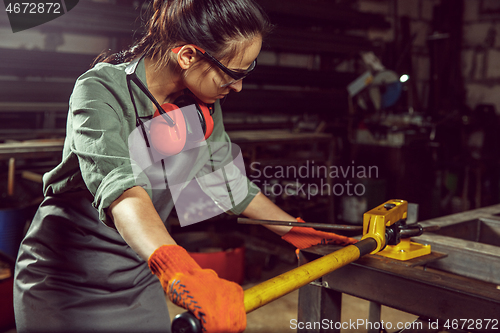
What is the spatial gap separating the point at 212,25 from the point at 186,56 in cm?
10

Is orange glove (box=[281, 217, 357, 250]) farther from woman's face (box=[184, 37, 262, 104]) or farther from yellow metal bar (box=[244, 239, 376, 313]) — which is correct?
woman's face (box=[184, 37, 262, 104])

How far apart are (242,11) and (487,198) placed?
16.1 ft

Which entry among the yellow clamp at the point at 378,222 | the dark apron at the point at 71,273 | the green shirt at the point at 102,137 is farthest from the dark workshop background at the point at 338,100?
the yellow clamp at the point at 378,222

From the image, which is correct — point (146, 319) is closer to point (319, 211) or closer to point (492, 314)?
point (492, 314)

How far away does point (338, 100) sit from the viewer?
459 cm

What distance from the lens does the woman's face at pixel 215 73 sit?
3.59 ft

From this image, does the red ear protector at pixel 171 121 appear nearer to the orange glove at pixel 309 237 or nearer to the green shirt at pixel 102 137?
the green shirt at pixel 102 137

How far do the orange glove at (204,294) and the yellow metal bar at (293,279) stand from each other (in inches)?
1.1

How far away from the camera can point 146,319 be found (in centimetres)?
137

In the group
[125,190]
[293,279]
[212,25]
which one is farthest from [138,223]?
[212,25]

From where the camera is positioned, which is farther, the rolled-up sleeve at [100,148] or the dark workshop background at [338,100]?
the dark workshop background at [338,100]

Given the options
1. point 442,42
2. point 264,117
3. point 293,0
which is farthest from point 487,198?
point 293,0

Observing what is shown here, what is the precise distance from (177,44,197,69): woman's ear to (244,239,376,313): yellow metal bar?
56cm

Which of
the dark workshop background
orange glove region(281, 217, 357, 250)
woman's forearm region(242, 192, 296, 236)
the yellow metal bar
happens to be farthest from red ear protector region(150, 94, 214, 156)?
the dark workshop background
